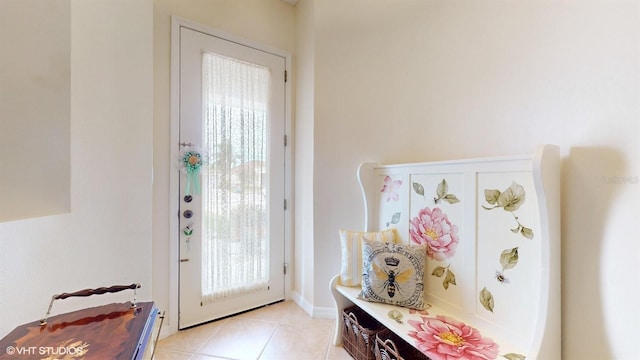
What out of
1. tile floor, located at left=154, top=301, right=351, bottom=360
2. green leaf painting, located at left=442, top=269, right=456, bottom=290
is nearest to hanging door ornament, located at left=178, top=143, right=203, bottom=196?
tile floor, located at left=154, top=301, right=351, bottom=360

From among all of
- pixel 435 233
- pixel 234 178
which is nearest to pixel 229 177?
pixel 234 178

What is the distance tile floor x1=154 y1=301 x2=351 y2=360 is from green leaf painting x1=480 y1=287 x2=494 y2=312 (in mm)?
928

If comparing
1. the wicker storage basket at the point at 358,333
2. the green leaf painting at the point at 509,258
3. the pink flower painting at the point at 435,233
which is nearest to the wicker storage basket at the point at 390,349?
the wicker storage basket at the point at 358,333

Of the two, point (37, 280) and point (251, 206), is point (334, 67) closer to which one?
point (251, 206)

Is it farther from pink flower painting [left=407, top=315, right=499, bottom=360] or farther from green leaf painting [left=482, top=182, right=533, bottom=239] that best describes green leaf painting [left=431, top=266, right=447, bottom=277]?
green leaf painting [left=482, top=182, right=533, bottom=239]

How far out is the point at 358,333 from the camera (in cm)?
152

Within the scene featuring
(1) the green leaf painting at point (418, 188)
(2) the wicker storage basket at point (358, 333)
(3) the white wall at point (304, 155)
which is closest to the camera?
(2) the wicker storage basket at point (358, 333)

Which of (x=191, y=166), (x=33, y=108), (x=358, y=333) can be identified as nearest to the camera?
(x=33, y=108)

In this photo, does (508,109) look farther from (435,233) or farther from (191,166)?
(191,166)

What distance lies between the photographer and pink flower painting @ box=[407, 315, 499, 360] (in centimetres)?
102

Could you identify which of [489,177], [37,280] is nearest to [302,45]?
[489,177]

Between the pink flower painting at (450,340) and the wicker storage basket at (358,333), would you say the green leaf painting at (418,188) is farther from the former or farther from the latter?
the wicker storage basket at (358,333)

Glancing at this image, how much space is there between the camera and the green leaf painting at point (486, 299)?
1.18m

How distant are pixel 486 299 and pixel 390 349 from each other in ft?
1.78
